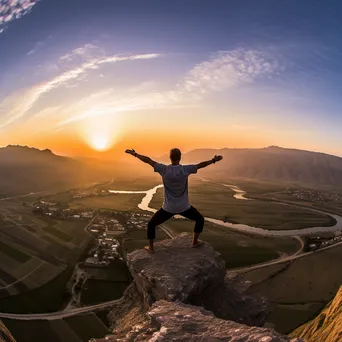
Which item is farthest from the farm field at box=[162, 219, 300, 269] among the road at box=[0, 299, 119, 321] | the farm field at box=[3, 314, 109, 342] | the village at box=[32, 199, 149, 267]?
Answer: the farm field at box=[3, 314, 109, 342]

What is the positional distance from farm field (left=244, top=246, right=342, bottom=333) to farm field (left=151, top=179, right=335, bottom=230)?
144ft

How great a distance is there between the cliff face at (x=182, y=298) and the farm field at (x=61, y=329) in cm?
3821

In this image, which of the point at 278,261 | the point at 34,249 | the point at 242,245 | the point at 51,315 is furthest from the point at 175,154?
the point at 242,245

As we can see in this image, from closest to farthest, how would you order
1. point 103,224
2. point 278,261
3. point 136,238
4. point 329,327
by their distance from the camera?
point 329,327 → point 278,261 → point 136,238 → point 103,224

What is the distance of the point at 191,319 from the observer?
6078 mm

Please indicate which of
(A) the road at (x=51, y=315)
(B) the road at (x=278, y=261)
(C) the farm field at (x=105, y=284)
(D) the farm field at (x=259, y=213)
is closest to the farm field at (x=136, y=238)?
(C) the farm field at (x=105, y=284)

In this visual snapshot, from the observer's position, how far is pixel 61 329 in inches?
1780

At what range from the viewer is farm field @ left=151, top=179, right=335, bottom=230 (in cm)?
12500

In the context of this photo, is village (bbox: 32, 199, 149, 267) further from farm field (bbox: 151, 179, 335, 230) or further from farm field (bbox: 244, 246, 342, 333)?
farm field (bbox: 244, 246, 342, 333)

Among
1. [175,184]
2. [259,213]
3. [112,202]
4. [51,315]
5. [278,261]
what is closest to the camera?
[175,184]

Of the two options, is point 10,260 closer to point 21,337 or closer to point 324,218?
point 21,337

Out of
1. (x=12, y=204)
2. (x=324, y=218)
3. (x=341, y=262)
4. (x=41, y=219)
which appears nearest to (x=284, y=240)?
(x=341, y=262)

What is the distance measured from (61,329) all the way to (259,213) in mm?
114664

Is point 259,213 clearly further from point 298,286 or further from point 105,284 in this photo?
point 105,284
